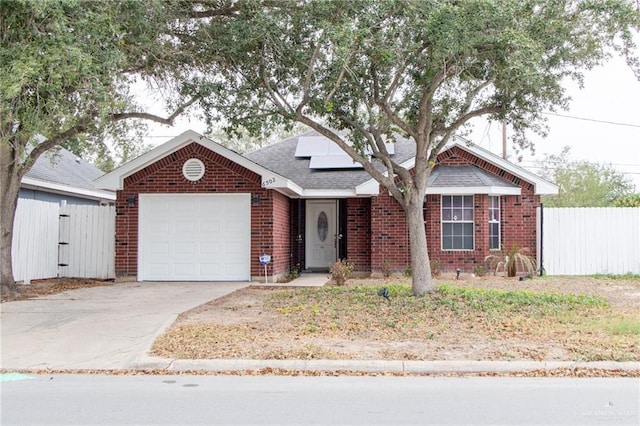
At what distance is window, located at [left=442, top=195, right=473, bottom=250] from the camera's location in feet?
60.3

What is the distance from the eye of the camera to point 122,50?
1083cm

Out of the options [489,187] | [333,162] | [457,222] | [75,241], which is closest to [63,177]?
[75,241]

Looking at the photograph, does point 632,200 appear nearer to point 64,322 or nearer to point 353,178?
Result: point 353,178

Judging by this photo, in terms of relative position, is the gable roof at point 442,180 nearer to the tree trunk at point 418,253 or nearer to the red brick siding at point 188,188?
the red brick siding at point 188,188

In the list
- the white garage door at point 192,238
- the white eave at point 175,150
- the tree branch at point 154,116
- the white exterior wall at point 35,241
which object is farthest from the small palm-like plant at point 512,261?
the white exterior wall at point 35,241

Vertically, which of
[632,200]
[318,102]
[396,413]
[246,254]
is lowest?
[396,413]

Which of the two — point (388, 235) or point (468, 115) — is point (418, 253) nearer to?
point (468, 115)

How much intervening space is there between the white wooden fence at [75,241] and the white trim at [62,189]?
1.19 metres

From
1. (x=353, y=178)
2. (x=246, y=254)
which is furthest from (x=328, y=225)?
(x=246, y=254)

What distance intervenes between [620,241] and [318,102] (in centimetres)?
1152

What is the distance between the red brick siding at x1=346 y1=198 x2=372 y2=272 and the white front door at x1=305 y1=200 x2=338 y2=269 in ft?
4.23

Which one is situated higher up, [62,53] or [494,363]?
[62,53]

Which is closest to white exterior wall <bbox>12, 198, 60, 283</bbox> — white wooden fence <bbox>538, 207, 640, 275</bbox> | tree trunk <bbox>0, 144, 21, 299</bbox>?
tree trunk <bbox>0, 144, 21, 299</bbox>

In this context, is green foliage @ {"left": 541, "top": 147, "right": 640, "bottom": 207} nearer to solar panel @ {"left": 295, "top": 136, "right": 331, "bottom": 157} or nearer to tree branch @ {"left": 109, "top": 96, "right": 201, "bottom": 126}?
solar panel @ {"left": 295, "top": 136, "right": 331, "bottom": 157}
